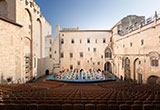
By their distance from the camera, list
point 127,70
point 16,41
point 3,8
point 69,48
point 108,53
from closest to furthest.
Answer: point 16,41
point 3,8
point 127,70
point 69,48
point 108,53

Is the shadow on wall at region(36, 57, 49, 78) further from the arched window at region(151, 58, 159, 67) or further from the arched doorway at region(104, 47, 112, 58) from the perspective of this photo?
the arched window at region(151, 58, 159, 67)

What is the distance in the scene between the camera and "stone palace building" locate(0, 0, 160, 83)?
12.2 meters

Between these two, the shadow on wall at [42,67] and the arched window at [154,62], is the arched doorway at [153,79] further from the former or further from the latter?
the shadow on wall at [42,67]

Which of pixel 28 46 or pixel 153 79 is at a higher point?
pixel 28 46

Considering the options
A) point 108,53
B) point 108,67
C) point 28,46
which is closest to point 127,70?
point 108,53

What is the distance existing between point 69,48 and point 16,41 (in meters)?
14.5

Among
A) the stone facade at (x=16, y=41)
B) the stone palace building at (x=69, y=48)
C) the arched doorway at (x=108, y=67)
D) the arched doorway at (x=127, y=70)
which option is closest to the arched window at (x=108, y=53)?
the stone palace building at (x=69, y=48)

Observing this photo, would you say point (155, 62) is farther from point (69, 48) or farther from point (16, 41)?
point (16, 41)

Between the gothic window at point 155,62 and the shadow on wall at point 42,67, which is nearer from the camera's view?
the gothic window at point 155,62

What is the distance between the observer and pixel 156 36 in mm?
Result: 11742

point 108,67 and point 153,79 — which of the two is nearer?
point 153,79

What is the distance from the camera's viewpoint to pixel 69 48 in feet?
85.7

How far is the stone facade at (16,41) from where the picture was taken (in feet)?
38.8

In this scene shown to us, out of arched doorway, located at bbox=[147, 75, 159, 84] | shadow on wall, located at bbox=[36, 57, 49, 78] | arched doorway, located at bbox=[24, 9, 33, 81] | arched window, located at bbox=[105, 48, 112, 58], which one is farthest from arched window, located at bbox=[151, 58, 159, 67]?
shadow on wall, located at bbox=[36, 57, 49, 78]
